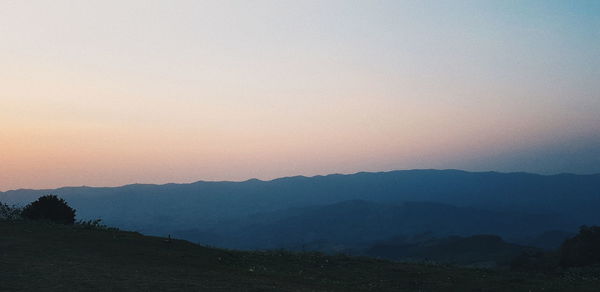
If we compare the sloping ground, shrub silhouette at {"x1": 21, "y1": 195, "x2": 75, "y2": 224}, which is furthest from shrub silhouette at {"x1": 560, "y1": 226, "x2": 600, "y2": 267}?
shrub silhouette at {"x1": 21, "y1": 195, "x2": 75, "y2": 224}

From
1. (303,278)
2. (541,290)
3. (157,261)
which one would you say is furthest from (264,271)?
(541,290)

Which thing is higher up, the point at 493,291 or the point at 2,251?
the point at 2,251

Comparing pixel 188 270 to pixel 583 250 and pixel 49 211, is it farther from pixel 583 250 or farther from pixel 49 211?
pixel 583 250

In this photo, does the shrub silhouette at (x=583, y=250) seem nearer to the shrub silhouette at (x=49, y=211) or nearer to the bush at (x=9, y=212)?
the shrub silhouette at (x=49, y=211)

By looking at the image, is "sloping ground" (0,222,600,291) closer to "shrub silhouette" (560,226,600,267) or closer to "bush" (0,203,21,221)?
"bush" (0,203,21,221)

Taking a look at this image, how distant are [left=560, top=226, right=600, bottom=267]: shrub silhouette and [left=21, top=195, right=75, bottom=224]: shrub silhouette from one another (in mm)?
40307

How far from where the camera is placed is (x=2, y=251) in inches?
820

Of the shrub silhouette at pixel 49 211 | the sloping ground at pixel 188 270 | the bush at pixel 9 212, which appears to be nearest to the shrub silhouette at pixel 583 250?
the sloping ground at pixel 188 270

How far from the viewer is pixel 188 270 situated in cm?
2108

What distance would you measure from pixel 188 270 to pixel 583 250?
38.6 metres

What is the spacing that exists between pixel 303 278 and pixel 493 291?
27.2ft

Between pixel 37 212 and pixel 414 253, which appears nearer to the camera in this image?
pixel 37 212

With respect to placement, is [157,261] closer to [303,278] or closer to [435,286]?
[303,278]

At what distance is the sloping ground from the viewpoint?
1733 cm
